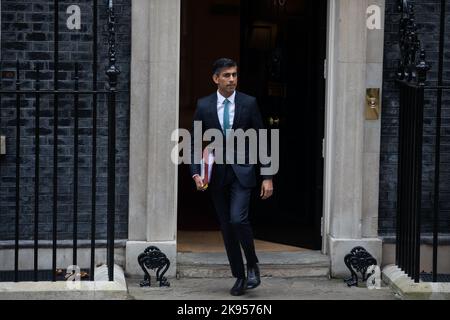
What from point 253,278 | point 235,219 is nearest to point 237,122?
point 235,219

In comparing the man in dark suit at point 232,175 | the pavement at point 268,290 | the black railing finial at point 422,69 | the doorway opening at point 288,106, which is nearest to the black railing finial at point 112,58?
the man in dark suit at point 232,175

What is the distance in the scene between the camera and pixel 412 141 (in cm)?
940

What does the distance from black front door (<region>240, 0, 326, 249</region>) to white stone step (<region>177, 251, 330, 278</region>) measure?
1.40ft

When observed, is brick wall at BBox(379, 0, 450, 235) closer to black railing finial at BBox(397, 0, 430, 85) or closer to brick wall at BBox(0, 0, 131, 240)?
black railing finial at BBox(397, 0, 430, 85)

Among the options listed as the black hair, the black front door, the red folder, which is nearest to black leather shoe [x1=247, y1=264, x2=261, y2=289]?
the red folder

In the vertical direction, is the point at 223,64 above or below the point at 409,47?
below

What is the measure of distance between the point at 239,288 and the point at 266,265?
84cm

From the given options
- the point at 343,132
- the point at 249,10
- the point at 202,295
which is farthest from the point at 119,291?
the point at 249,10

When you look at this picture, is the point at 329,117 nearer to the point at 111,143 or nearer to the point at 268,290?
the point at 268,290

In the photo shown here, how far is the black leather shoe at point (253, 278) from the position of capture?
9.27 m

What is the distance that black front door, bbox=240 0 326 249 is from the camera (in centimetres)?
1086

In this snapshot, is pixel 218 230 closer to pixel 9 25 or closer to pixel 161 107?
pixel 161 107

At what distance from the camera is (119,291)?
9.02m

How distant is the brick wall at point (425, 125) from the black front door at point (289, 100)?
695 mm
